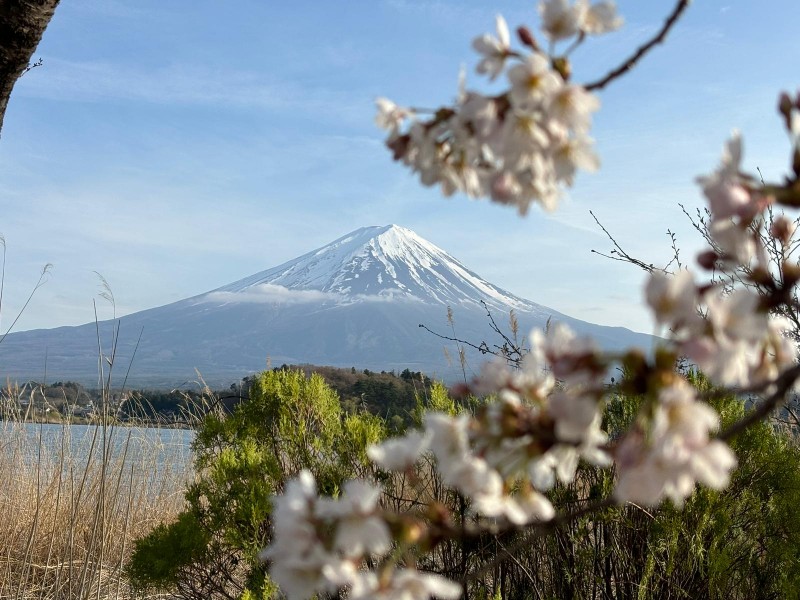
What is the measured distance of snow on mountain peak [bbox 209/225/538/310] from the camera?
75688 millimetres

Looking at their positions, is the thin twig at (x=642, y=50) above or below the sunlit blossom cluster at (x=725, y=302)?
above

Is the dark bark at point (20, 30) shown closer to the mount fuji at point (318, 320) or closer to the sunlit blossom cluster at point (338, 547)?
the sunlit blossom cluster at point (338, 547)

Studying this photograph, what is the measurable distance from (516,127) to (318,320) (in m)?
90.7

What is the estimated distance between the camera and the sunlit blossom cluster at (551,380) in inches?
17.7

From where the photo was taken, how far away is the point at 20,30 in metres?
1.61

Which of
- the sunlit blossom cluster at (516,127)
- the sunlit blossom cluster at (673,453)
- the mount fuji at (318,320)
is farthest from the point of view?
the mount fuji at (318,320)

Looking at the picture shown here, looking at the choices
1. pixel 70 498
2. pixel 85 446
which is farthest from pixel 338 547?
pixel 85 446

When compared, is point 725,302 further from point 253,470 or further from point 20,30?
point 253,470

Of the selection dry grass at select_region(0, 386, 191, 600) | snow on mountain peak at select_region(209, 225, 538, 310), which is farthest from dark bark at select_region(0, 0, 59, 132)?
snow on mountain peak at select_region(209, 225, 538, 310)

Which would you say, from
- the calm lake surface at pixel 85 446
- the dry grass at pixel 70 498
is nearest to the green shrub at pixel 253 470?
the dry grass at pixel 70 498

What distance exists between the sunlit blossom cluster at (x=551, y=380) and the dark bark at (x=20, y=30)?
1.36 meters

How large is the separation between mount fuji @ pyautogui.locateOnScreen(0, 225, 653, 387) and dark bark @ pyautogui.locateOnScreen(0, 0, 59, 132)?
69.6 meters

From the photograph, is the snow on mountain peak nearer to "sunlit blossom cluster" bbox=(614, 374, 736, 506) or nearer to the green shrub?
the green shrub

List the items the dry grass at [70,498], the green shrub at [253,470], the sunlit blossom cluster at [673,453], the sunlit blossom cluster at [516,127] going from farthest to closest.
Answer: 1. the dry grass at [70,498]
2. the green shrub at [253,470]
3. the sunlit blossom cluster at [516,127]
4. the sunlit blossom cluster at [673,453]
